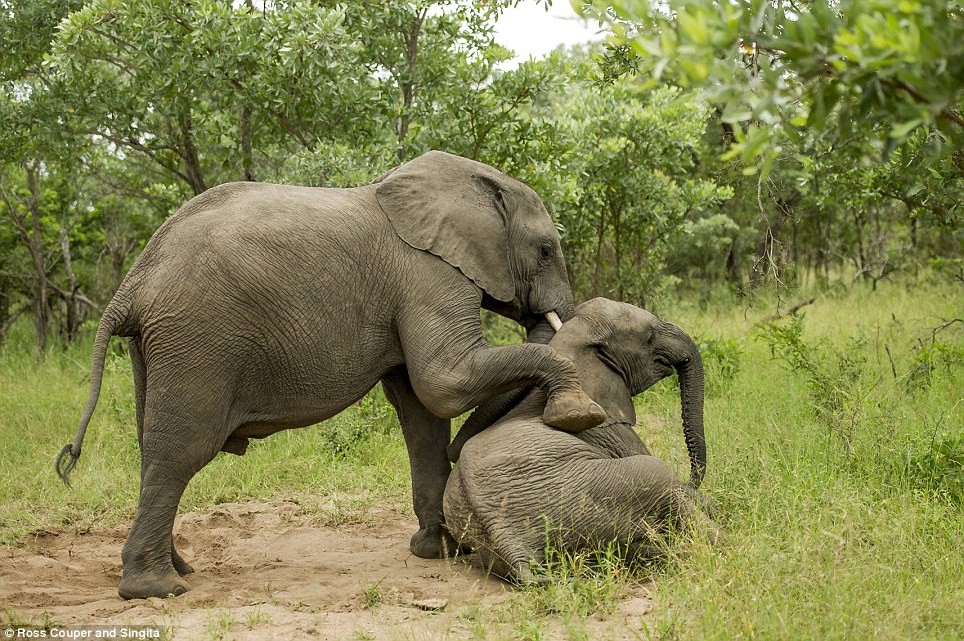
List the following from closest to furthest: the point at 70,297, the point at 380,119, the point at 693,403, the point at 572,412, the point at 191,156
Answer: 1. the point at 572,412
2. the point at 693,403
3. the point at 380,119
4. the point at 191,156
5. the point at 70,297

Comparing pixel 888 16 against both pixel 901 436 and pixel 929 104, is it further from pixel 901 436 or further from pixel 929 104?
pixel 901 436

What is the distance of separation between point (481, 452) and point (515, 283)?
0.99 metres

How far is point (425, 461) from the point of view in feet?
19.1

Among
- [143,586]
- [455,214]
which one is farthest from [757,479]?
[143,586]

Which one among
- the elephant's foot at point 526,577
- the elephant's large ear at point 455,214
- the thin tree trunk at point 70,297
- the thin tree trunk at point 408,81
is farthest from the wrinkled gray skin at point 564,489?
the thin tree trunk at point 70,297

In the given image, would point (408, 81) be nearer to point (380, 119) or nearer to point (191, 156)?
point (380, 119)

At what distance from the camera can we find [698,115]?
11203mm

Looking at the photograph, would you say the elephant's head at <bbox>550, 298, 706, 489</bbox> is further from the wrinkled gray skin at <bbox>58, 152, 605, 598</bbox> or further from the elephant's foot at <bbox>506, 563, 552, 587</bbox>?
the elephant's foot at <bbox>506, 563, 552, 587</bbox>

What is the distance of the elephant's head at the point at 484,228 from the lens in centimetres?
530

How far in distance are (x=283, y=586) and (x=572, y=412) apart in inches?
66.0

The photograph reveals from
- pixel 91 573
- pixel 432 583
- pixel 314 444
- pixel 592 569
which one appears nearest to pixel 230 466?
pixel 314 444

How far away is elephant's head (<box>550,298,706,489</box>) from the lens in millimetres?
5406

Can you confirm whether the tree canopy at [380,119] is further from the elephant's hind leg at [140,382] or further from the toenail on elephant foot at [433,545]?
the elephant's hind leg at [140,382]

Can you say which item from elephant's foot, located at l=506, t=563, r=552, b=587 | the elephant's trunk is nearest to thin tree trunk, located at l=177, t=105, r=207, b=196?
the elephant's trunk
